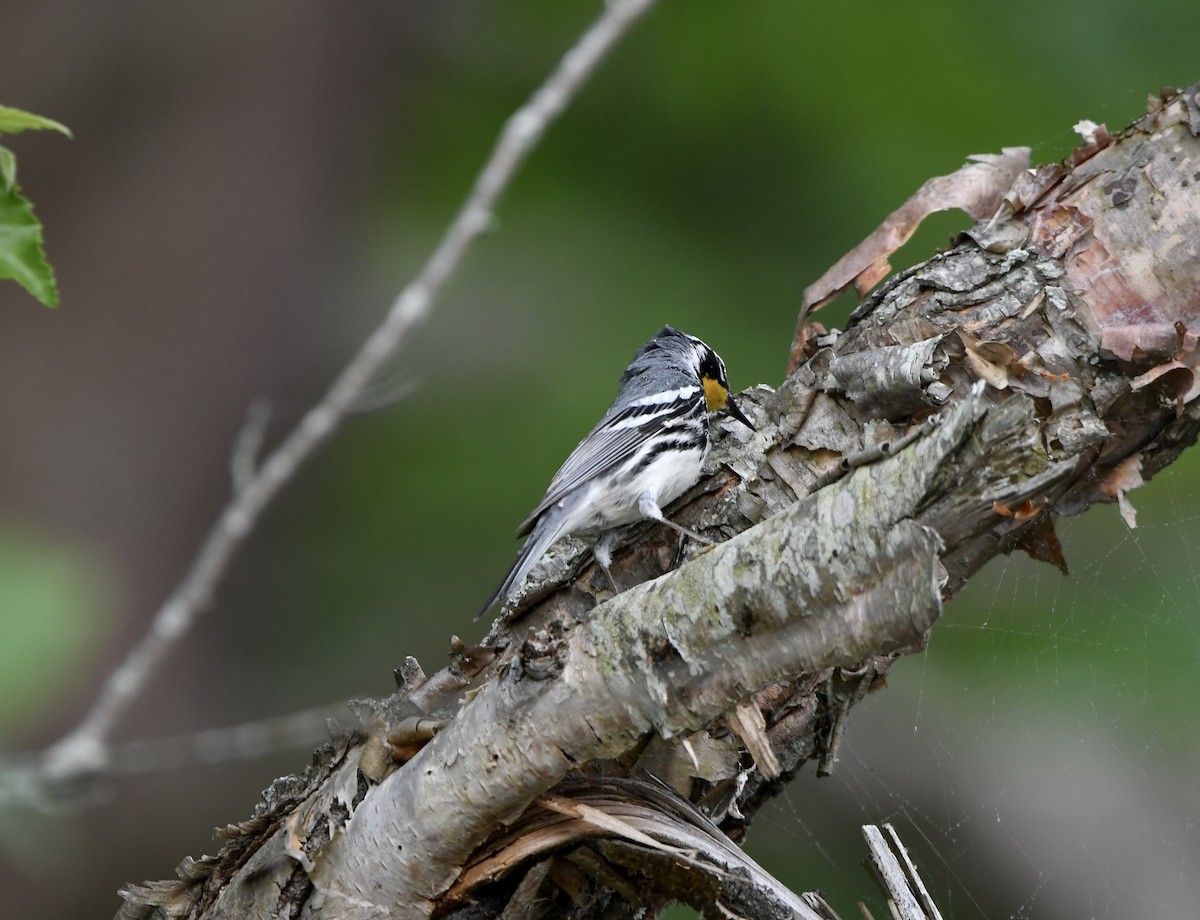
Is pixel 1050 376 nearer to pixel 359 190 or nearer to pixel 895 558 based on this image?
pixel 895 558

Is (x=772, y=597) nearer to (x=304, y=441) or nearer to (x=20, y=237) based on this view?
(x=304, y=441)

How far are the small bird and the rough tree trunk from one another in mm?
123

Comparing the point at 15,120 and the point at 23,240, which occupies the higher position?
the point at 15,120

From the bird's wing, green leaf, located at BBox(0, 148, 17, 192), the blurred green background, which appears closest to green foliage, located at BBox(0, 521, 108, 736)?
green leaf, located at BBox(0, 148, 17, 192)

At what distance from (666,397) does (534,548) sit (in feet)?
2.18

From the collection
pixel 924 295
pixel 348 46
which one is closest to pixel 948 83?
pixel 348 46

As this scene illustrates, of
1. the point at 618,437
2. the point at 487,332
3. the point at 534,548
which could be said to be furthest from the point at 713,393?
the point at 487,332

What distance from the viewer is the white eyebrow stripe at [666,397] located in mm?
2920

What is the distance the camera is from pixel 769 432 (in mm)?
1973

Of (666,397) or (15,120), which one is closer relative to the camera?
(15,120)

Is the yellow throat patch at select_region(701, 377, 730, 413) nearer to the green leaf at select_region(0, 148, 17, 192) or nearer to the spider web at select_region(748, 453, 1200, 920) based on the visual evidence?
the spider web at select_region(748, 453, 1200, 920)

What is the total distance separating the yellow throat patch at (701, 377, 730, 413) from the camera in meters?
3.12

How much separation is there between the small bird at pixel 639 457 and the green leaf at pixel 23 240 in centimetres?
107

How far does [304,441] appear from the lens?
1333mm
